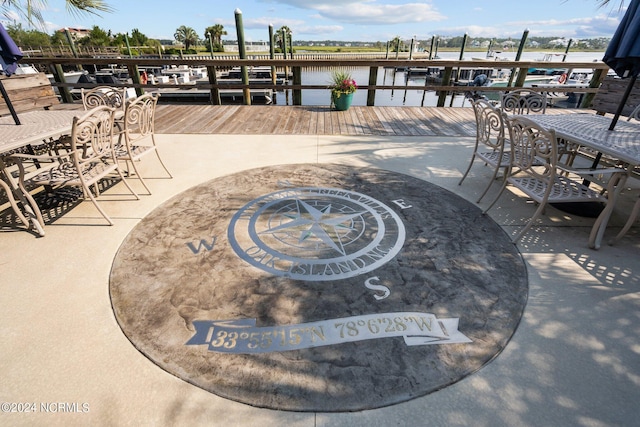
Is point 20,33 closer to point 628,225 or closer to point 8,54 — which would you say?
point 8,54

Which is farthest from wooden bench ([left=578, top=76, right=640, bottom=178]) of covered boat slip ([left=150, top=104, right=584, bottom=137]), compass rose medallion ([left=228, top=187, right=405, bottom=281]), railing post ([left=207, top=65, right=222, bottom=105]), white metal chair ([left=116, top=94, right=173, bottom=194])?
railing post ([left=207, top=65, right=222, bottom=105])

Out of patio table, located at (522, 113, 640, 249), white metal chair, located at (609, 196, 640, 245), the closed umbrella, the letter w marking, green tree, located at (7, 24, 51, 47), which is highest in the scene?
green tree, located at (7, 24, 51, 47)

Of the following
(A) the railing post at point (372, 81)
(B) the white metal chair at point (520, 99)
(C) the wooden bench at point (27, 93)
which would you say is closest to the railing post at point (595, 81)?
(B) the white metal chair at point (520, 99)

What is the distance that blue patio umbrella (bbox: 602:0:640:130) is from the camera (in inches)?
107

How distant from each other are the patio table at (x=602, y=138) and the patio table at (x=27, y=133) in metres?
4.69

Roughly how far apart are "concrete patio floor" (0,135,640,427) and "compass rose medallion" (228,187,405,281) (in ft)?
3.34

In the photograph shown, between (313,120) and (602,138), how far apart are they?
4.99 m

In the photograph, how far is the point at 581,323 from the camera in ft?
6.77

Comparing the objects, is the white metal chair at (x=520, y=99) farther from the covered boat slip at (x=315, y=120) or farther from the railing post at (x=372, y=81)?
the railing post at (x=372, y=81)

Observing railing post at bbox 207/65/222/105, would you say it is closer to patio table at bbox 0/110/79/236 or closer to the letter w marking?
patio table at bbox 0/110/79/236

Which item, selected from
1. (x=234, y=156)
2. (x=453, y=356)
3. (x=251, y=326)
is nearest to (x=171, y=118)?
(x=234, y=156)

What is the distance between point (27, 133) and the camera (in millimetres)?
2945

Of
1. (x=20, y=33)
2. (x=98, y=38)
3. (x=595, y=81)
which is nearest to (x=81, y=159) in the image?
(x=20, y=33)

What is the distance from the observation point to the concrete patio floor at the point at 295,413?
60.5 inches
